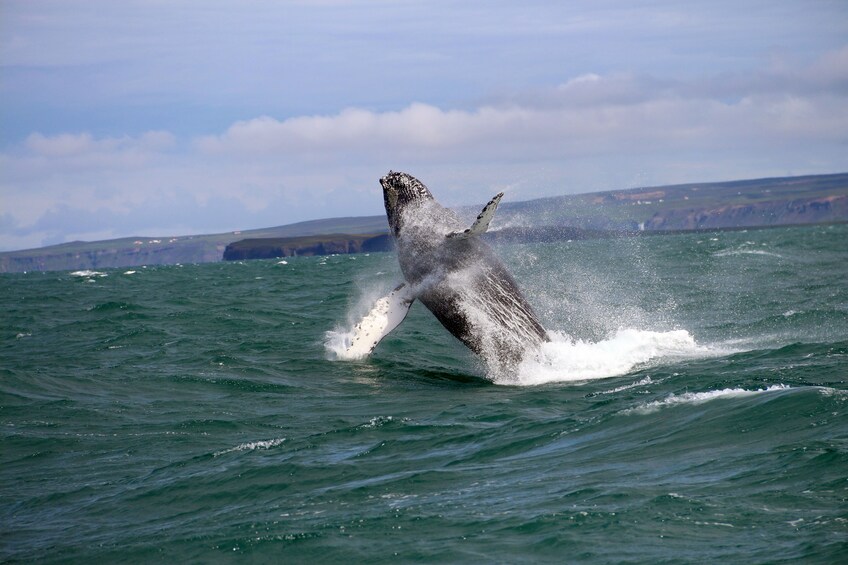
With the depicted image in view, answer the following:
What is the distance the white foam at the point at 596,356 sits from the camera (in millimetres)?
16344

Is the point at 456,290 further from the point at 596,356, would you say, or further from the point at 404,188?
the point at 596,356

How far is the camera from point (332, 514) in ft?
30.8

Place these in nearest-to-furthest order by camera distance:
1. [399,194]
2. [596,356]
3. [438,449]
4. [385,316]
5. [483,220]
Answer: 1. [438,449]
2. [483,220]
3. [596,356]
4. [385,316]
5. [399,194]

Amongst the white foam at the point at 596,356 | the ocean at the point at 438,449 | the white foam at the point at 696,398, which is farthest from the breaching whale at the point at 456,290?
the white foam at the point at 696,398

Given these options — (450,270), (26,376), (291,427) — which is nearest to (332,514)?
(291,427)

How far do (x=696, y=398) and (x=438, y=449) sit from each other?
3.54 metres

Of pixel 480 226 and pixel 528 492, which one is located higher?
pixel 480 226

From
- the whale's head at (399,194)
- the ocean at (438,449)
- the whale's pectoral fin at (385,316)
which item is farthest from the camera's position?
the whale's head at (399,194)

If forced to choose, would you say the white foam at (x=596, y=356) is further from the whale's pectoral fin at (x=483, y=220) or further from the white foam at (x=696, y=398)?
the white foam at (x=696, y=398)

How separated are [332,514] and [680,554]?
3.40 meters

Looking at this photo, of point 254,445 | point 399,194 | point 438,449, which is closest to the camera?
point 438,449

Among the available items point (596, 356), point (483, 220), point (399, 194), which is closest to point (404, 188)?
point (399, 194)

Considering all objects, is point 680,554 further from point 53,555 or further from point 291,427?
point 291,427

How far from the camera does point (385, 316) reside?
17.5m
